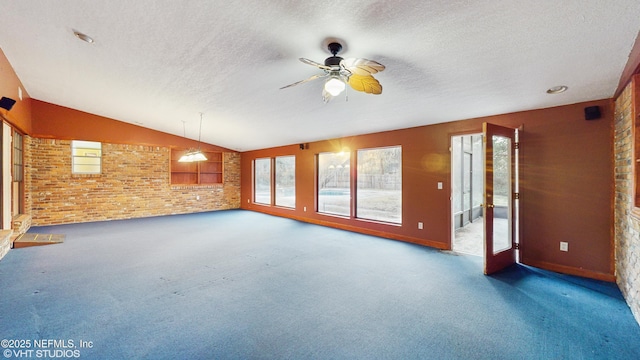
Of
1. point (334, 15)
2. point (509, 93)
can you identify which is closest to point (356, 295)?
point (334, 15)

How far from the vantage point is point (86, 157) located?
6.94 meters

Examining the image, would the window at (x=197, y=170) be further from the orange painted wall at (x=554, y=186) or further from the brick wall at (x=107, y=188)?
the orange painted wall at (x=554, y=186)

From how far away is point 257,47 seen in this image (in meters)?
2.79

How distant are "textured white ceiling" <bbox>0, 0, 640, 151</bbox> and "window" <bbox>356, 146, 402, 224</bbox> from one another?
1.10 metres

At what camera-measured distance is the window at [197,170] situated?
8.36 metres

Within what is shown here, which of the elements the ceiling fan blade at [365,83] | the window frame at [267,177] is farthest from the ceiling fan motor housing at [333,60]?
the window frame at [267,177]

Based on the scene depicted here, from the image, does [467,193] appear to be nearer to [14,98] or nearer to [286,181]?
[286,181]

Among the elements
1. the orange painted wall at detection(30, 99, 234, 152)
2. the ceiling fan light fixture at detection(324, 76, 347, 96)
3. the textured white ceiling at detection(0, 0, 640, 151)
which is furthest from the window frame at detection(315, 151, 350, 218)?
the orange painted wall at detection(30, 99, 234, 152)

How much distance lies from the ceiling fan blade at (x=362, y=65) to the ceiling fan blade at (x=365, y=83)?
0.30 feet

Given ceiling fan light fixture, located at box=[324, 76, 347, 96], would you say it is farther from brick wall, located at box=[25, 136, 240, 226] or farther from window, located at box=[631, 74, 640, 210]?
brick wall, located at box=[25, 136, 240, 226]

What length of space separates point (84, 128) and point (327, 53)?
24.7 feet

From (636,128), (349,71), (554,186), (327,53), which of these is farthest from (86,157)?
(636,128)

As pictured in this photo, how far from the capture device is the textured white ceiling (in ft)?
6.69

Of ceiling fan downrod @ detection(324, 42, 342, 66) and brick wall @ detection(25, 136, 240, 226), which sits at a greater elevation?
ceiling fan downrod @ detection(324, 42, 342, 66)
